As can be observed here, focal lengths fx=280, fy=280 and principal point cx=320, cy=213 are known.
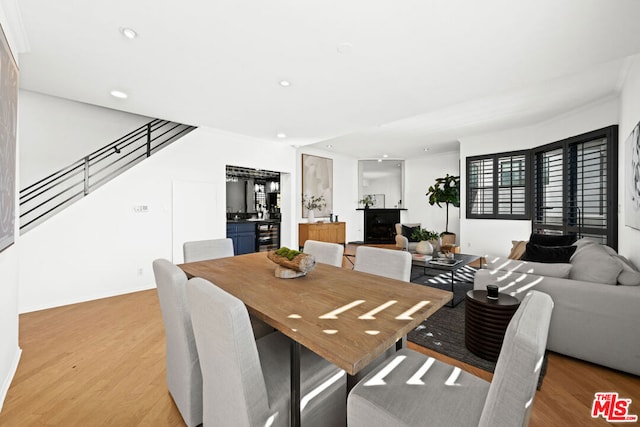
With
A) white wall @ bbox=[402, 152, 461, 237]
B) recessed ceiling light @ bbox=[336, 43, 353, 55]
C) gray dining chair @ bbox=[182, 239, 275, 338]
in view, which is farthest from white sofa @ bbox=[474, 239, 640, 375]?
white wall @ bbox=[402, 152, 461, 237]

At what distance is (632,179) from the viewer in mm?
2697

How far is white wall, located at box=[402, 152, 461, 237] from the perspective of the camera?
7.74m

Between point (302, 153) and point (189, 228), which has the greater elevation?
point (302, 153)

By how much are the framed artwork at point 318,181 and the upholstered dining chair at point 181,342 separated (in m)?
5.72

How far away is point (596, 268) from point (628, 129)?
198 cm

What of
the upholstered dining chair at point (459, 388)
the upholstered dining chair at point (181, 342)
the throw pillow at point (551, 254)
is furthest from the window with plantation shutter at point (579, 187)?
the upholstered dining chair at point (181, 342)

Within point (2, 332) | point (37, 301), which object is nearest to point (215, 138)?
point (37, 301)

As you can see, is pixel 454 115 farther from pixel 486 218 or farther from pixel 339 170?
pixel 339 170

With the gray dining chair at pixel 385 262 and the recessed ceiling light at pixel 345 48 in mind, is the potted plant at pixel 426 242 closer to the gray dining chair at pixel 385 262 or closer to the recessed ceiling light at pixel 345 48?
the gray dining chair at pixel 385 262

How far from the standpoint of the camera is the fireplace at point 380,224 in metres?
8.54

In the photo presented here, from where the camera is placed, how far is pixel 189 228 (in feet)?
15.3

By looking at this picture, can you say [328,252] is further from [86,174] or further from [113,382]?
[86,174]

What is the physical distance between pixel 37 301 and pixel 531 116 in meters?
7.62

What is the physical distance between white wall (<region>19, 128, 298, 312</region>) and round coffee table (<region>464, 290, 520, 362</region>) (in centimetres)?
417
